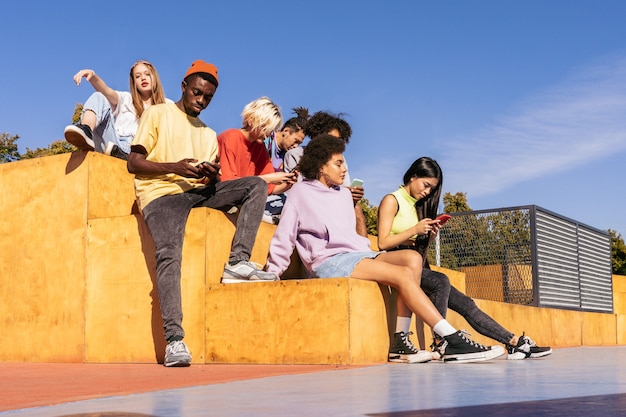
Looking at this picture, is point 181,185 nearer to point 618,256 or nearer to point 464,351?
point 464,351

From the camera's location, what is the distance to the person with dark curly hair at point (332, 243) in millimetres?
5027

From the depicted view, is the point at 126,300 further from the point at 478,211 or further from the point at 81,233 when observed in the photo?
the point at 478,211

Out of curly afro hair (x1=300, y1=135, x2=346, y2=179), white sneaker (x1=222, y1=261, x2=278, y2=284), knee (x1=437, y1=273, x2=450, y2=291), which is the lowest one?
knee (x1=437, y1=273, x2=450, y2=291)

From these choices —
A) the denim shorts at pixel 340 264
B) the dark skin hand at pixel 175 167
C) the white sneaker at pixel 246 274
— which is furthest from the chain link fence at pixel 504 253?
the dark skin hand at pixel 175 167

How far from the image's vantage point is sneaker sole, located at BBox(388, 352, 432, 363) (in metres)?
4.96

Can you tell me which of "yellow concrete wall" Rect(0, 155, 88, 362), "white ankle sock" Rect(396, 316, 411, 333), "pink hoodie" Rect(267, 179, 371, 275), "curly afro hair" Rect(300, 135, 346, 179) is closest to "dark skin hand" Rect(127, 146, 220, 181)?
"pink hoodie" Rect(267, 179, 371, 275)

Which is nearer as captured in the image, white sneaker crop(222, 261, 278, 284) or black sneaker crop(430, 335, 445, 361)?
black sneaker crop(430, 335, 445, 361)

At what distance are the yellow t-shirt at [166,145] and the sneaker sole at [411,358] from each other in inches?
68.4

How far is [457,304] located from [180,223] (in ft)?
7.09

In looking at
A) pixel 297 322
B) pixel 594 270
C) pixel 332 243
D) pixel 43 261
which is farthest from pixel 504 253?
pixel 43 261

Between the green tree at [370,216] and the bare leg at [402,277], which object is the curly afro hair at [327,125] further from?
the green tree at [370,216]

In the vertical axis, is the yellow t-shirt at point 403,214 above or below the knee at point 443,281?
above

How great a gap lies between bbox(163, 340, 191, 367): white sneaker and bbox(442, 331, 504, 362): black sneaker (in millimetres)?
1559

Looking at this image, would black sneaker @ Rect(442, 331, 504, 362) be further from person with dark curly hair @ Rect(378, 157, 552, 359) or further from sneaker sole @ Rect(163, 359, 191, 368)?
sneaker sole @ Rect(163, 359, 191, 368)
